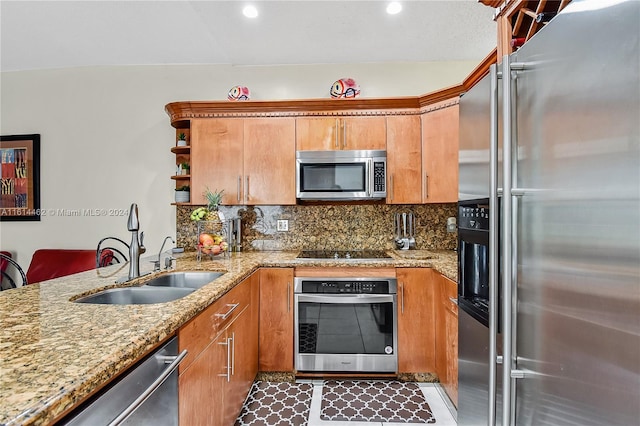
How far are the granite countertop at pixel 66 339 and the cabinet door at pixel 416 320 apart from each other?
49.8 inches

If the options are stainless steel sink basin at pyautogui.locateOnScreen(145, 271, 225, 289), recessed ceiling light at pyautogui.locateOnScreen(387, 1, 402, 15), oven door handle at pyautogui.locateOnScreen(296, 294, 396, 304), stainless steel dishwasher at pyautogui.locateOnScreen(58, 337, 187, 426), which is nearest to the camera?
stainless steel dishwasher at pyautogui.locateOnScreen(58, 337, 187, 426)

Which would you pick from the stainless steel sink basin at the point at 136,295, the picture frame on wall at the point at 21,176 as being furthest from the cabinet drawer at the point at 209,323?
the picture frame on wall at the point at 21,176

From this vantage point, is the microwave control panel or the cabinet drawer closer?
the cabinet drawer

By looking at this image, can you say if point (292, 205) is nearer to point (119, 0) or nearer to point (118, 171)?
point (118, 171)

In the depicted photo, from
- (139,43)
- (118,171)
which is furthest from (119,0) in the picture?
(118,171)

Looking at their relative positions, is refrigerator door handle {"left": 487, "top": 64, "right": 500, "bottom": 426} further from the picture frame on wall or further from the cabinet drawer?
the picture frame on wall

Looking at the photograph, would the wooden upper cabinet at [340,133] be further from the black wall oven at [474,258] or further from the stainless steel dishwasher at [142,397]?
the stainless steel dishwasher at [142,397]

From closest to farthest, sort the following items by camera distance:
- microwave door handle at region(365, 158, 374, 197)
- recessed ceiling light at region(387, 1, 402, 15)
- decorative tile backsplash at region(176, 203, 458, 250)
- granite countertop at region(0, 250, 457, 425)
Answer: granite countertop at region(0, 250, 457, 425), recessed ceiling light at region(387, 1, 402, 15), microwave door handle at region(365, 158, 374, 197), decorative tile backsplash at region(176, 203, 458, 250)

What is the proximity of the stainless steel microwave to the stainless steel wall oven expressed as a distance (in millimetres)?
667

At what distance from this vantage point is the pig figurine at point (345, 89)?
2.77 m

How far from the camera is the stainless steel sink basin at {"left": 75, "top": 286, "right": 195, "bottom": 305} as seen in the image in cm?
144

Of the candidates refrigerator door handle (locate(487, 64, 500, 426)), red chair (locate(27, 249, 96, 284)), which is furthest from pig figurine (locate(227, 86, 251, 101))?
refrigerator door handle (locate(487, 64, 500, 426))

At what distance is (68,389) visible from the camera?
23.6 inches

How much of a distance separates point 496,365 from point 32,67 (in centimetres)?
427
